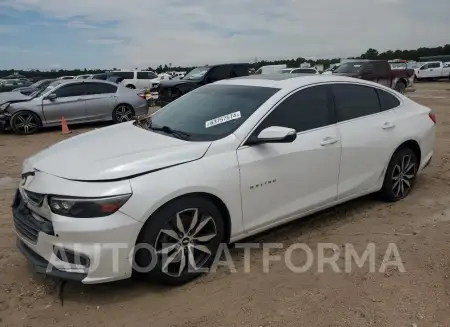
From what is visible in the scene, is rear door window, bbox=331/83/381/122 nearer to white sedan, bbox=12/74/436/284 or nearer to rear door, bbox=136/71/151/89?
white sedan, bbox=12/74/436/284

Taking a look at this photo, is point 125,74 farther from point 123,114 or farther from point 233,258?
point 233,258

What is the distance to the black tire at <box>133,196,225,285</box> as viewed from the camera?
306 centimetres

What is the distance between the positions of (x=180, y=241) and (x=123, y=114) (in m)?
10.3

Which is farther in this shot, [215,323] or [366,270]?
[366,270]

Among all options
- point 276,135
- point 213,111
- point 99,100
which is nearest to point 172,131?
point 213,111

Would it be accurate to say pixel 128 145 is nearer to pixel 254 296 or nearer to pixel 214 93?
pixel 214 93

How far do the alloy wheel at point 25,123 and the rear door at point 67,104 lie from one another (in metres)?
0.35

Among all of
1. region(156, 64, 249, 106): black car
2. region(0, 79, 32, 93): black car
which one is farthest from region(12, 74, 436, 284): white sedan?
region(0, 79, 32, 93): black car

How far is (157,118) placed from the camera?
4.32 meters

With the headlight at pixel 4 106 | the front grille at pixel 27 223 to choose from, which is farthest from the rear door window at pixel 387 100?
the headlight at pixel 4 106

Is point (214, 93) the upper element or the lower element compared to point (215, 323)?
upper

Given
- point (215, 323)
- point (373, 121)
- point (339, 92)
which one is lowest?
point (215, 323)

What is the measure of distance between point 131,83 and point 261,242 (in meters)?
21.6

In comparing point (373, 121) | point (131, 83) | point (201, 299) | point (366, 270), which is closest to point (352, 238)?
point (366, 270)
